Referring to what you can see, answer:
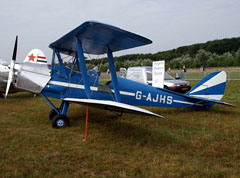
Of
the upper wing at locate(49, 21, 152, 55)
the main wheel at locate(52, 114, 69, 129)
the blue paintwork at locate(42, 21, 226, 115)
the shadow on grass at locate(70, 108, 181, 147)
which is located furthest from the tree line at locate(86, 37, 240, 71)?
the main wheel at locate(52, 114, 69, 129)

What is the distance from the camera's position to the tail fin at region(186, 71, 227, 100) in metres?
6.36

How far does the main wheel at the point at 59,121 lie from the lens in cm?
493

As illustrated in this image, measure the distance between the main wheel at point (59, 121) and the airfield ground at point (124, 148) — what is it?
0.48 ft

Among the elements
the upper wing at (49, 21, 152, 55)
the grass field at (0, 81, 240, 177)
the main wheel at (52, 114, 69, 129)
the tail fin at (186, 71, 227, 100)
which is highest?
the upper wing at (49, 21, 152, 55)

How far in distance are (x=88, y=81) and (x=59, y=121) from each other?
1.24 metres

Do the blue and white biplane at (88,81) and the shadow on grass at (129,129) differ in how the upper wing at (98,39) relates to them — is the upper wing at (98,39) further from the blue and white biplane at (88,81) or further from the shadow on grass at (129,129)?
the shadow on grass at (129,129)

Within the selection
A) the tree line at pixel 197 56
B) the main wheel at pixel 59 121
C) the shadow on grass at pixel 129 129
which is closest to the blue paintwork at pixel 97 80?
the main wheel at pixel 59 121

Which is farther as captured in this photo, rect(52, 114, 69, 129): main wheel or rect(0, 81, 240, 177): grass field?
rect(52, 114, 69, 129): main wheel

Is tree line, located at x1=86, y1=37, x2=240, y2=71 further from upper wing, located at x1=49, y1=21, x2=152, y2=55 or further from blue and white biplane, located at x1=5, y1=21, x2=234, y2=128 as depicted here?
upper wing, located at x1=49, y1=21, x2=152, y2=55

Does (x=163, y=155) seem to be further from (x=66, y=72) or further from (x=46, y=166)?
(x=66, y=72)

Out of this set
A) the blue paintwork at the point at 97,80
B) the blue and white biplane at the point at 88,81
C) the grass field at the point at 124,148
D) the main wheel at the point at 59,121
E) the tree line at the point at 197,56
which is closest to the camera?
the grass field at the point at 124,148

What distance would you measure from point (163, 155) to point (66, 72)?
11.1 ft

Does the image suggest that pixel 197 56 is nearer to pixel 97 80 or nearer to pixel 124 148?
pixel 97 80

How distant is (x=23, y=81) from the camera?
5.09 meters
